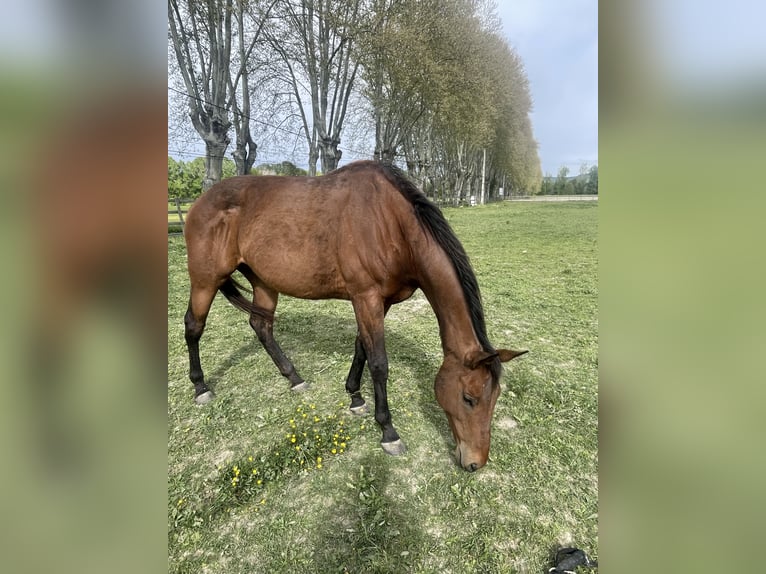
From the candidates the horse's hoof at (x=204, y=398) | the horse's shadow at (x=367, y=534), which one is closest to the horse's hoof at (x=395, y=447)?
the horse's shadow at (x=367, y=534)

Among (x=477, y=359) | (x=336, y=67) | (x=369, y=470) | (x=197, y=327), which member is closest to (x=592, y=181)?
(x=477, y=359)

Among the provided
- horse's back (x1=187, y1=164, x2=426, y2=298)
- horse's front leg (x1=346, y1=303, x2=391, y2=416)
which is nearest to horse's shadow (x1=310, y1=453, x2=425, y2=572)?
horse's front leg (x1=346, y1=303, x2=391, y2=416)

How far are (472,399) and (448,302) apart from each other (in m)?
0.65

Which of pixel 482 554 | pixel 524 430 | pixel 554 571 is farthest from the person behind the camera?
pixel 524 430

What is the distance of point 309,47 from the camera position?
→ 45.2ft

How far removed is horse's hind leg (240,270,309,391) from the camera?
12.9 feet

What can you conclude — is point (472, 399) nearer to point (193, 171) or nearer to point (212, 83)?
point (212, 83)

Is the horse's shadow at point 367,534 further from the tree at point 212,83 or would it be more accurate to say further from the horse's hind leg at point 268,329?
the tree at point 212,83

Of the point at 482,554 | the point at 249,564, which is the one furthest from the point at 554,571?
the point at 249,564

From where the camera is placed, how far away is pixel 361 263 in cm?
300

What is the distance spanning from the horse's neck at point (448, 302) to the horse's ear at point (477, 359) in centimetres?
6

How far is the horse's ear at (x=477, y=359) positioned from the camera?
225 centimetres
